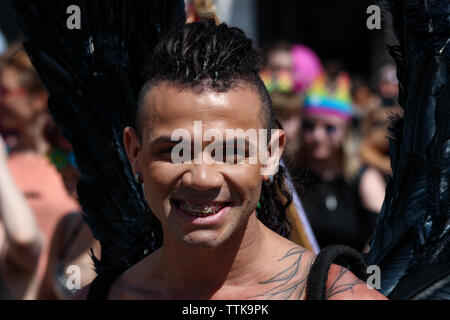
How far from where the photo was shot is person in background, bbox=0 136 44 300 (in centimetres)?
338

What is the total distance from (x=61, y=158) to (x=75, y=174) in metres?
0.21

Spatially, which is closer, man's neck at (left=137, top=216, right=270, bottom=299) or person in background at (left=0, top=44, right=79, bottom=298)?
man's neck at (left=137, top=216, right=270, bottom=299)

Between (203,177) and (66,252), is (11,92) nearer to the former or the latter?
(66,252)

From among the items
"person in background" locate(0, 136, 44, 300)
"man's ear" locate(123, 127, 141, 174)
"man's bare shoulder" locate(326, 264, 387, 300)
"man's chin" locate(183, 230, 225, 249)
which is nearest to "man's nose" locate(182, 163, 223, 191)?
"man's chin" locate(183, 230, 225, 249)

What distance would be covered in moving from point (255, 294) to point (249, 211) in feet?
0.76

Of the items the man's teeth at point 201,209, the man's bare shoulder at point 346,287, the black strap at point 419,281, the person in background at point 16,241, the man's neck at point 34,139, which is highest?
the man's teeth at point 201,209

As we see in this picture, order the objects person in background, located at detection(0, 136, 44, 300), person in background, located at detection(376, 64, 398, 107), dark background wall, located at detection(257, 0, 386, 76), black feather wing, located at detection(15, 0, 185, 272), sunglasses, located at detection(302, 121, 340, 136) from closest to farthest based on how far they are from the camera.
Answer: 1. black feather wing, located at detection(15, 0, 185, 272)
2. person in background, located at detection(0, 136, 44, 300)
3. sunglasses, located at detection(302, 121, 340, 136)
4. person in background, located at detection(376, 64, 398, 107)
5. dark background wall, located at detection(257, 0, 386, 76)

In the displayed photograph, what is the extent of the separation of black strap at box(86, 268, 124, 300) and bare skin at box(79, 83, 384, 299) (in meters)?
0.06

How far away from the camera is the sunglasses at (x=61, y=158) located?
133 inches

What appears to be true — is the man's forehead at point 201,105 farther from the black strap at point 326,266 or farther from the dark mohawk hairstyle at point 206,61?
the black strap at point 326,266

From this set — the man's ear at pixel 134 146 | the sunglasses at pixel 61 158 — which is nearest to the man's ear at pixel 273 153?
the man's ear at pixel 134 146

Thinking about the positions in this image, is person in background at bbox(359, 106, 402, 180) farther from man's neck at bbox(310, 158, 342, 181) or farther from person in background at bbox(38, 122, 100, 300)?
person in background at bbox(38, 122, 100, 300)

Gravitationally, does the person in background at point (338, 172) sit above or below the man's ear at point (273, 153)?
below

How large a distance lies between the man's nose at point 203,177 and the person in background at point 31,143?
2367mm
